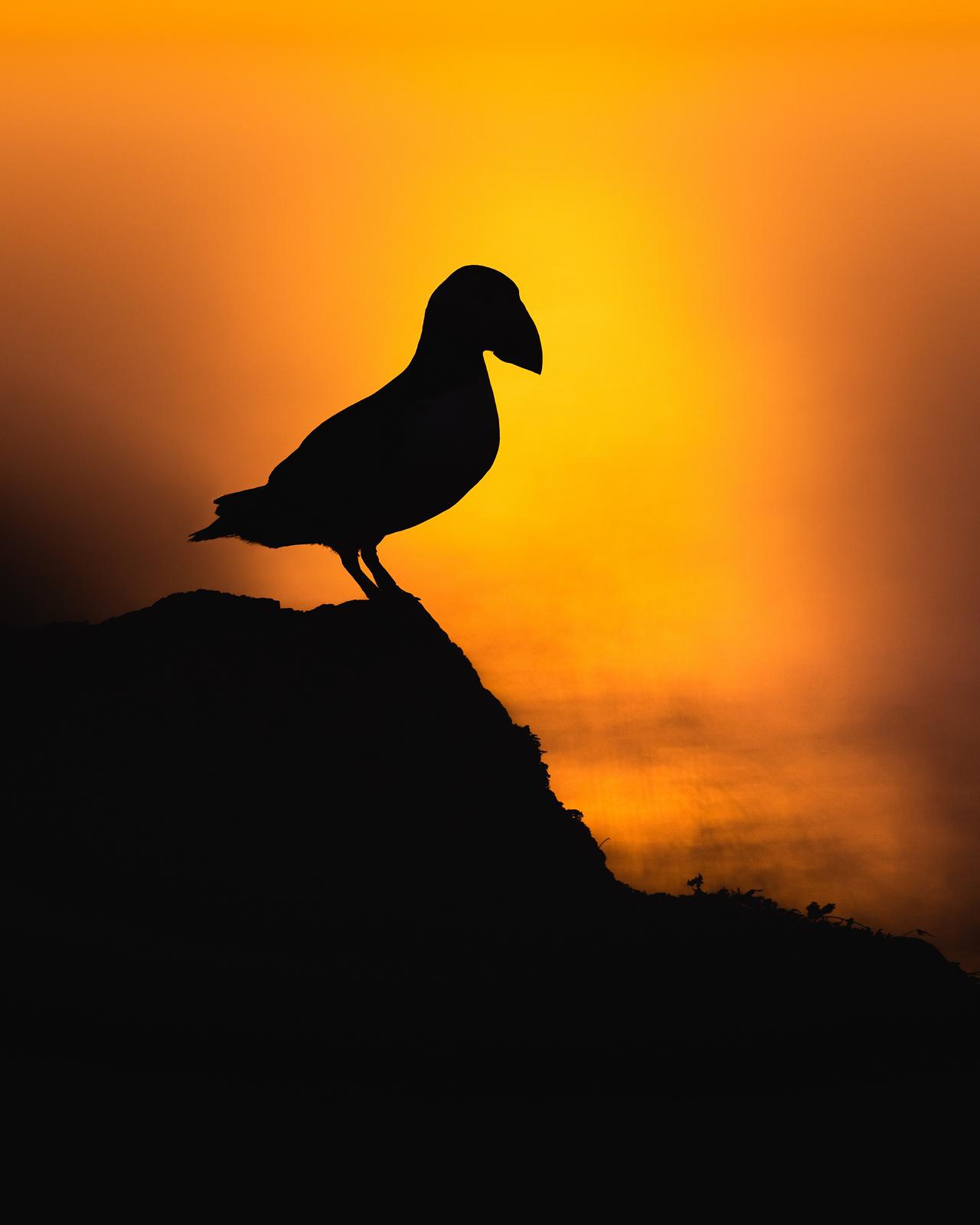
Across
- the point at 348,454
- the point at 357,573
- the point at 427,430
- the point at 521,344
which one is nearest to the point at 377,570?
the point at 357,573

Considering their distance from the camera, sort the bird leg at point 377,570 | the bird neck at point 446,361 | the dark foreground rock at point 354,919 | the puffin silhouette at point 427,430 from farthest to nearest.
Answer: the bird leg at point 377,570
the bird neck at point 446,361
the puffin silhouette at point 427,430
the dark foreground rock at point 354,919

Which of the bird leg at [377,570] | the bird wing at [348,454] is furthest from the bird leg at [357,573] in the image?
the bird wing at [348,454]

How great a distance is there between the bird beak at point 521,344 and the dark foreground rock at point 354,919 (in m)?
1.40

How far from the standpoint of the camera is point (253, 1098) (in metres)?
4.36

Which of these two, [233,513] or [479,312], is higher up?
[479,312]

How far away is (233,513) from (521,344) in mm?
1798

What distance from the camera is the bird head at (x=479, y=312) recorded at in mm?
7031

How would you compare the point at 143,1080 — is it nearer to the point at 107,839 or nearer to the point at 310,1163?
the point at 310,1163

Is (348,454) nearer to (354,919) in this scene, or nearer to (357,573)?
(357,573)

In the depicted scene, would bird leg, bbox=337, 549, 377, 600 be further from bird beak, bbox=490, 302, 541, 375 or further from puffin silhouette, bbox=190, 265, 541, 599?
bird beak, bbox=490, 302, 541, 375

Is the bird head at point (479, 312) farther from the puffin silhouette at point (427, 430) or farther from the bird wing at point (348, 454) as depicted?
the bird wing at point (348, 454)

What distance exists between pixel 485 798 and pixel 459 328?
234 cm

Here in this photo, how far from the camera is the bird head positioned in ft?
23.1

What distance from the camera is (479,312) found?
23.1ft
